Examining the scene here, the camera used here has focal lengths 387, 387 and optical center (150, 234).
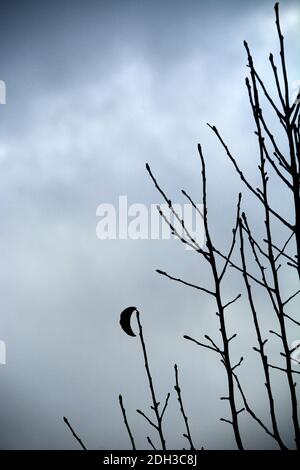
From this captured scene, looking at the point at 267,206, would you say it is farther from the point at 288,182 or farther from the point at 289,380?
the point at 289,380

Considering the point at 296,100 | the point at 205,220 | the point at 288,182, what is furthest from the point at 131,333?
the point at 296,100

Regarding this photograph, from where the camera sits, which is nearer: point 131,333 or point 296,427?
point 296,427
